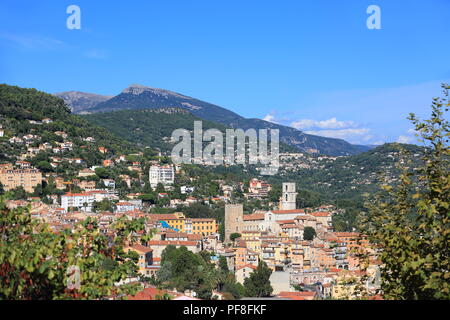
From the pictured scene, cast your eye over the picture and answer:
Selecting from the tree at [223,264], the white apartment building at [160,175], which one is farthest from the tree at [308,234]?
the white apartment building at [160,175]

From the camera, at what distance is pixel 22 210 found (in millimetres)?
4594

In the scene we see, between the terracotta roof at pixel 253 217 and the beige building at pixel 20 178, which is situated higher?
the beige building at pixel 20 178

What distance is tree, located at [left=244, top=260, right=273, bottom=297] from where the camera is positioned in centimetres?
2173

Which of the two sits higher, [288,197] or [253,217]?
[288,197]

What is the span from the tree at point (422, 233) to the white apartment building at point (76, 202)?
119 feet

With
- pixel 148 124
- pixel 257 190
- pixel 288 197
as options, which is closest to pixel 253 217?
pixel 288 197

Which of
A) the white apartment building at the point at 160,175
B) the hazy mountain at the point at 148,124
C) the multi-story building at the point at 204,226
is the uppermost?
the hazy mountain at the point at 148,124

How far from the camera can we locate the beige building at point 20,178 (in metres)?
42.1

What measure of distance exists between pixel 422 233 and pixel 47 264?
9.73 feet

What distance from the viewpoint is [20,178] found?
42344 mm

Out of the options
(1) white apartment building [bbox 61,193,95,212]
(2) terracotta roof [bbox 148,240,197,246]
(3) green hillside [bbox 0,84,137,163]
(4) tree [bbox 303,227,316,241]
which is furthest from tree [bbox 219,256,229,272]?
(3) green hillside [bbox 0,84,137,163]

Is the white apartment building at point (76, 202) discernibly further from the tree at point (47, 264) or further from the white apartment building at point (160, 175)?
the tree at point (47, 264)

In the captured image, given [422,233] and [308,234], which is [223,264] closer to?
[308,234]

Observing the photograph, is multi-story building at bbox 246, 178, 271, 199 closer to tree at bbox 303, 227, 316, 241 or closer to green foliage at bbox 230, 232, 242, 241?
tree at bbox 303, 227, 316, 241
